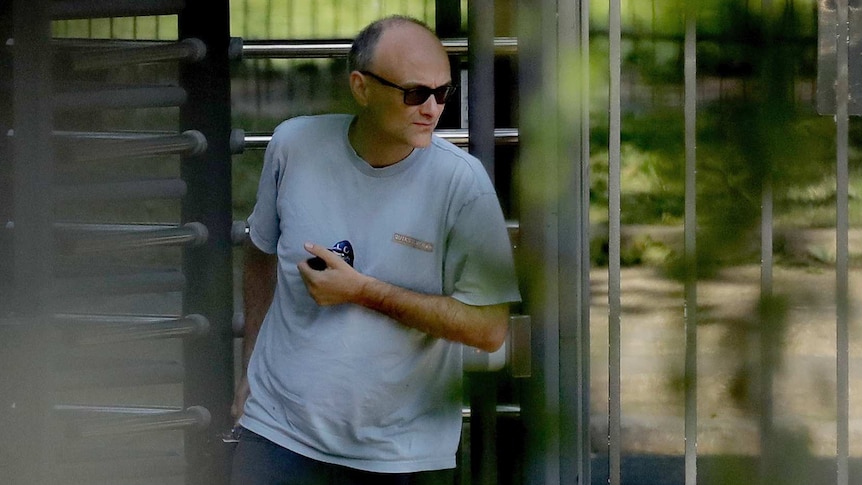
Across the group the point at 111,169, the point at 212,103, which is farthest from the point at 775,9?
the point at 212,103

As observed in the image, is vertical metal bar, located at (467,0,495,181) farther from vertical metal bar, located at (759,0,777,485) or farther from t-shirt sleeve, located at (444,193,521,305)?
vertical metal bar, located at (759,0,777,485)

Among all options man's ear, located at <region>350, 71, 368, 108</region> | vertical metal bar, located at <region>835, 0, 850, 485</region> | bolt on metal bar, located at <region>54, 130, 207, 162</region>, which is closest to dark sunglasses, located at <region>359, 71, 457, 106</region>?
bolt on metal bar, located at <region>54, 130, 207, 162</region>

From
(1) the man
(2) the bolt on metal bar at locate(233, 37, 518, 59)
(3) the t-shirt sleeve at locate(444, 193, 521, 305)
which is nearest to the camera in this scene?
(3) the t-shirt sleeve at locate(444, 193, 521, 305)

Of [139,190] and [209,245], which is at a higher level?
[139,190]

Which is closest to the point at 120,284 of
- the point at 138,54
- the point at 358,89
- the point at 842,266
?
the point at 138,54

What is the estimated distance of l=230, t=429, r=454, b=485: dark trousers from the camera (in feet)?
8.20

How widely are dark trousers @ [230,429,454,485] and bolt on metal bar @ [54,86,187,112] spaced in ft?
3.23

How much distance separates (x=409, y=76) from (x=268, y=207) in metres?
0.44

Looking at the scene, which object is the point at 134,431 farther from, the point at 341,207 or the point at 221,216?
the point at 341,207

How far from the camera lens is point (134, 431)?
3283 mm

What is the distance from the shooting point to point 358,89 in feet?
3.49

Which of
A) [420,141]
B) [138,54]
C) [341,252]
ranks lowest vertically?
[341,252]

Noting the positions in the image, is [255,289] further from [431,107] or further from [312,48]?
[312,48]

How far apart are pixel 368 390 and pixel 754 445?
5.89 ft
